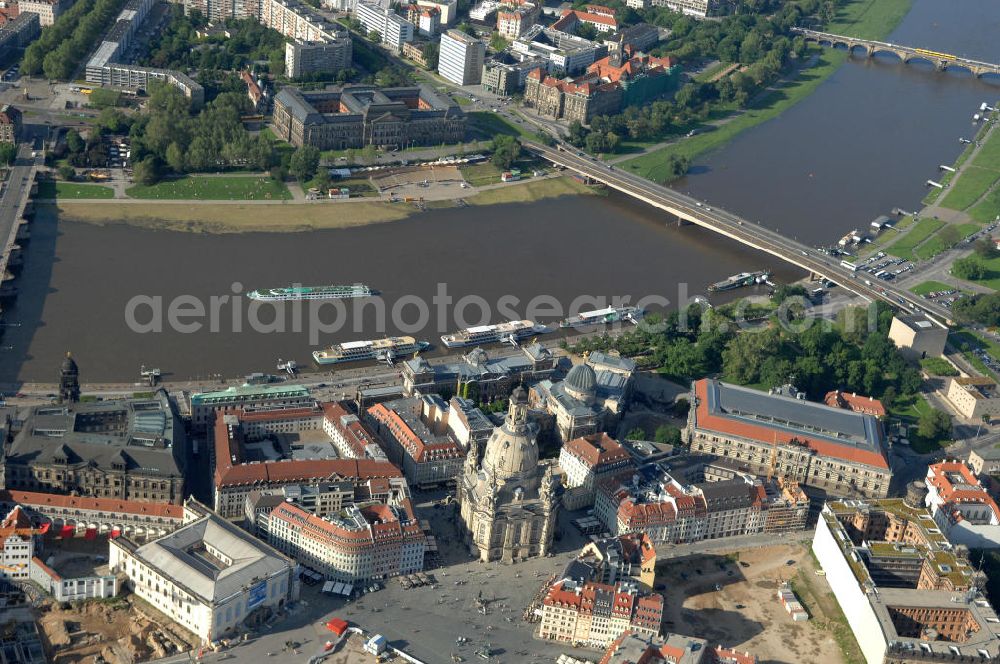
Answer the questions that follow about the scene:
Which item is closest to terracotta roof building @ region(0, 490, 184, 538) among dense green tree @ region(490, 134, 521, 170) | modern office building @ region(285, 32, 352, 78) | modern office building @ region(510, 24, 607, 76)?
dense green tree @ region(490, 134, 521, 170)

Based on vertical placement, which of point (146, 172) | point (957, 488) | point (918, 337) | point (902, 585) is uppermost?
point (146, 172)

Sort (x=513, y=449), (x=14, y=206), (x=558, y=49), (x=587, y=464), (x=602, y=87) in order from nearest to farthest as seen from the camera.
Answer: (x=513, y=449) → (x=587, y=464) → (x=14, y=206) → (x=602, y=87) → (x=558, y=49)

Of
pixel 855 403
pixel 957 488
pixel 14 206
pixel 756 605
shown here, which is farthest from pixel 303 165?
pixel 957 488

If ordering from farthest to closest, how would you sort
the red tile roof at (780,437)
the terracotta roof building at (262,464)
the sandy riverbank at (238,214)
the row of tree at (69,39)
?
the row of tree at (69,39)
the sandy riverbank at (238,214)
the red tile roof at (780,437)
the terracotta roof building at (262,464)

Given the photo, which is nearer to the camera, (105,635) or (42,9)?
(105,635)

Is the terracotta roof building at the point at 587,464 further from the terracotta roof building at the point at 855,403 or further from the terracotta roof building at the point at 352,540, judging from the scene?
the terracotta roof building at the point at 855,403

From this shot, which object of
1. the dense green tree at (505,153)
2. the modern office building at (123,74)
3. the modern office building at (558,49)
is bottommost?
the dense green tree at (505,153)

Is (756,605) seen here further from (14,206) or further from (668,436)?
(14,206)


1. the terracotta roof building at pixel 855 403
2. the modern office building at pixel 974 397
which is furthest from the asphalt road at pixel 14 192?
the modern office building at pixel 974 397

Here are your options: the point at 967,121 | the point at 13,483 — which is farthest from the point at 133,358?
the point at 967,121
